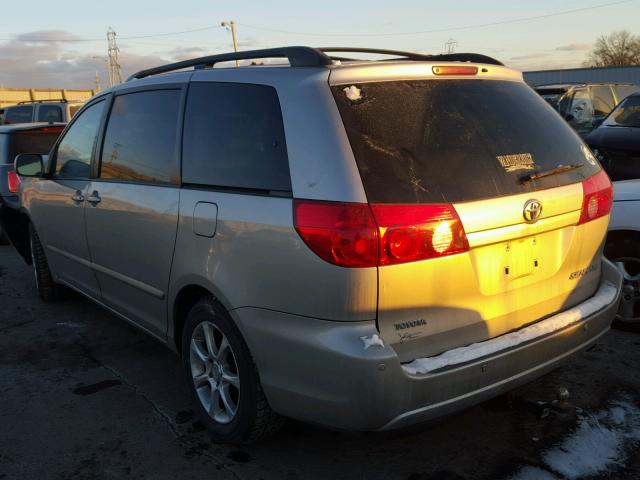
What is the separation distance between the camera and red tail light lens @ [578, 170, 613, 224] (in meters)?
2.94

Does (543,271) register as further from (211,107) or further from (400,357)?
(211,107)

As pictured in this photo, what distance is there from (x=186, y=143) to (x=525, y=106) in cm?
169

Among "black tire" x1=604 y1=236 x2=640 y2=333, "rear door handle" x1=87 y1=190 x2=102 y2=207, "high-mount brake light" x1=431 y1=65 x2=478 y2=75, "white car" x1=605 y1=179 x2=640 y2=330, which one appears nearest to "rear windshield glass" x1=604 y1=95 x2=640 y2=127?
"white car" x1=605 y1=179 x2=640 y2=330

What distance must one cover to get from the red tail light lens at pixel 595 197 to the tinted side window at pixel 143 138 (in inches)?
78.1

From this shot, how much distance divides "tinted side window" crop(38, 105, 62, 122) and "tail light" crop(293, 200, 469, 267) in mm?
13153

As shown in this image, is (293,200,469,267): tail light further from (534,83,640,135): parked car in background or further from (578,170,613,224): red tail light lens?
(534,83,640,135): parked car in background

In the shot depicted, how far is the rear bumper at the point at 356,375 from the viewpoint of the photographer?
2.33 meters

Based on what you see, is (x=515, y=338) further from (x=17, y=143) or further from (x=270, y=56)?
(x=17, y=143)

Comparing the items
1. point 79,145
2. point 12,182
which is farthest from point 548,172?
point 12,182

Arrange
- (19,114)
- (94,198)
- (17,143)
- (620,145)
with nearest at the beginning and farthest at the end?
1. (94,198)
2. (620,145)
3. (17,143)
4. (19,114)

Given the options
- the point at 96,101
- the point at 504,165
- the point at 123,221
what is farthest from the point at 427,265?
the point at 96,101

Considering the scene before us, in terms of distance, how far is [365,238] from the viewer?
2.32 meters

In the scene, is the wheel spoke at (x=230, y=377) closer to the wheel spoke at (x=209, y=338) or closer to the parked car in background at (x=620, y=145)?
the wheel spoke at (x=209, y=338)

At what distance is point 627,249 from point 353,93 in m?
2.60
